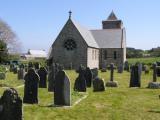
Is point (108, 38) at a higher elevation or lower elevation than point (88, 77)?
higher

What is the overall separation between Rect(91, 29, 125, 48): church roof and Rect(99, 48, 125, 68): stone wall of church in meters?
0.69

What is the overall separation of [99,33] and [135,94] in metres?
47.5

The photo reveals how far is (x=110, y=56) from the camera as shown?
211 ft

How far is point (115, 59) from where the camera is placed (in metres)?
64.8

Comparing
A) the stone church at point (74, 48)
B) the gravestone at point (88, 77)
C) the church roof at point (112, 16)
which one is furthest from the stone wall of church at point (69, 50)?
the gravestone at point (88, 77)

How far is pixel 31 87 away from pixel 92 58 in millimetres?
43955

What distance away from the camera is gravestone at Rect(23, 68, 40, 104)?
15406 millimetres

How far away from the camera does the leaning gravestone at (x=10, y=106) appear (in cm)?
962

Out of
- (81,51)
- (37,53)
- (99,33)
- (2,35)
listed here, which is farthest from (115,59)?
(37,53)

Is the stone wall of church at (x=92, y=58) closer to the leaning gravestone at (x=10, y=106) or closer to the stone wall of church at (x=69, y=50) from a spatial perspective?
the stone wall of church at (x=69, y=50)

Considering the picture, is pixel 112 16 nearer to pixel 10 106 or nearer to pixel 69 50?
pixel 69 50

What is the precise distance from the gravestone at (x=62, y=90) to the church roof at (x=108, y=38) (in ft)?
161

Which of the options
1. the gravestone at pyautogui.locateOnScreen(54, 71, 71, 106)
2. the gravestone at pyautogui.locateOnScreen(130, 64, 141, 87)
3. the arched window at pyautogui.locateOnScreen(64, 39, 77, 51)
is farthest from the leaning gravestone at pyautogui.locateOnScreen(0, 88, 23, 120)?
the arched window at pyautogui.locateOnScreen(64, 39, 77, 51)

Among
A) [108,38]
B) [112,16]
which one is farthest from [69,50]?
[112,16]
